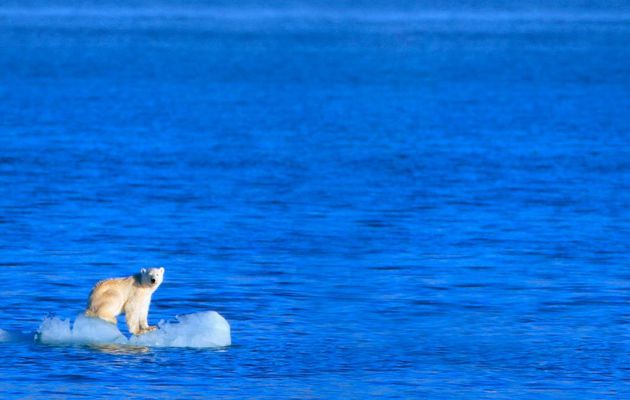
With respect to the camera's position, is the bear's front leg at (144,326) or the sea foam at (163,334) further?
the bear's front leg at (144,326)

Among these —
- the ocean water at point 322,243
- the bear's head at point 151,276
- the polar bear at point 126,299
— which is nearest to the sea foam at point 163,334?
the ocean water at point 322,243

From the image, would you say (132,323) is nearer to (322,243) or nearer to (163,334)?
(163,334)

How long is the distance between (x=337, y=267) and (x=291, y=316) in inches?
153

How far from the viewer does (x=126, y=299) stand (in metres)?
17.5

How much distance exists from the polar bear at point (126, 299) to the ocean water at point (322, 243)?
18 centimetres

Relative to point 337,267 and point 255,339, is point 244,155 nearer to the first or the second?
point 337,267

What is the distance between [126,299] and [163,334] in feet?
1.52

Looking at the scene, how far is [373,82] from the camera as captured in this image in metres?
81.6

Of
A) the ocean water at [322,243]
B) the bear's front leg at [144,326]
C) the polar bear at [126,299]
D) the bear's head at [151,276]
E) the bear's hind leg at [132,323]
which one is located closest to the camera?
the ocean water at [322,243]

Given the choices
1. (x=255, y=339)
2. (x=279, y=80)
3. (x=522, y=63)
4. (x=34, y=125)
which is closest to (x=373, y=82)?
(x=279, y=80)

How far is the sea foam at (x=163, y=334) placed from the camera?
17.4 m

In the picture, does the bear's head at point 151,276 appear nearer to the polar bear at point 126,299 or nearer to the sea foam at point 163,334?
the polar bear at point 126,299

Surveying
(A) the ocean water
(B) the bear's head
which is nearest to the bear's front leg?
(A) the ocean water

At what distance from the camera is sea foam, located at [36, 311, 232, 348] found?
17.4 metres
